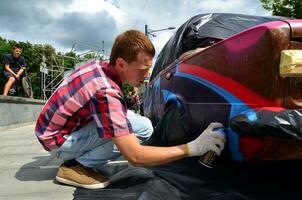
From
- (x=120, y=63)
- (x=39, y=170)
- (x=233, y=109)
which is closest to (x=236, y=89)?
(x=233, y=109)

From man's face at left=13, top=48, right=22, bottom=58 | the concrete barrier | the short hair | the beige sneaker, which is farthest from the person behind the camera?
man's face at left=13, top=48, right=22, bottom=58

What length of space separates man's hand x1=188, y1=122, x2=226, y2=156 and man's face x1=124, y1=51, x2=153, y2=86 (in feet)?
2.10

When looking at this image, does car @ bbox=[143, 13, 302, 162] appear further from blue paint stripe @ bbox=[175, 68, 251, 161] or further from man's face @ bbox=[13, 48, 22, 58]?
man's face @ bbox=[13, 48, 22, 58]

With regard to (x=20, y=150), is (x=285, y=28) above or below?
above

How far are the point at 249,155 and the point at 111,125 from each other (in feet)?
2.92

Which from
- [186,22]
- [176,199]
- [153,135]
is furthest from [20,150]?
[176,199]

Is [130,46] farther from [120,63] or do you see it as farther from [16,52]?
[16,52]

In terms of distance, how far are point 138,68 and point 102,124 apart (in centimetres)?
47

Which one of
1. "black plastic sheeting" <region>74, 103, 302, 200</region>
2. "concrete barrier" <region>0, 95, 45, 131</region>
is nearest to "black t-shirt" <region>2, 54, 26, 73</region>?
"concrete barrier" <region>0, 95, 45, 131</region>

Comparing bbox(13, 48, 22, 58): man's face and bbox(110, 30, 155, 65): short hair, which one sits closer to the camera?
bbox(110, 30, 155, 65): short hair

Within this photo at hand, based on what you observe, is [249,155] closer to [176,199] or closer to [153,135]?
[176,199]

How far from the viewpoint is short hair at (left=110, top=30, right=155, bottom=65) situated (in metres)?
2.63

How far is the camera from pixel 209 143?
235 centimetres

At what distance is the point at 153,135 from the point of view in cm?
361
